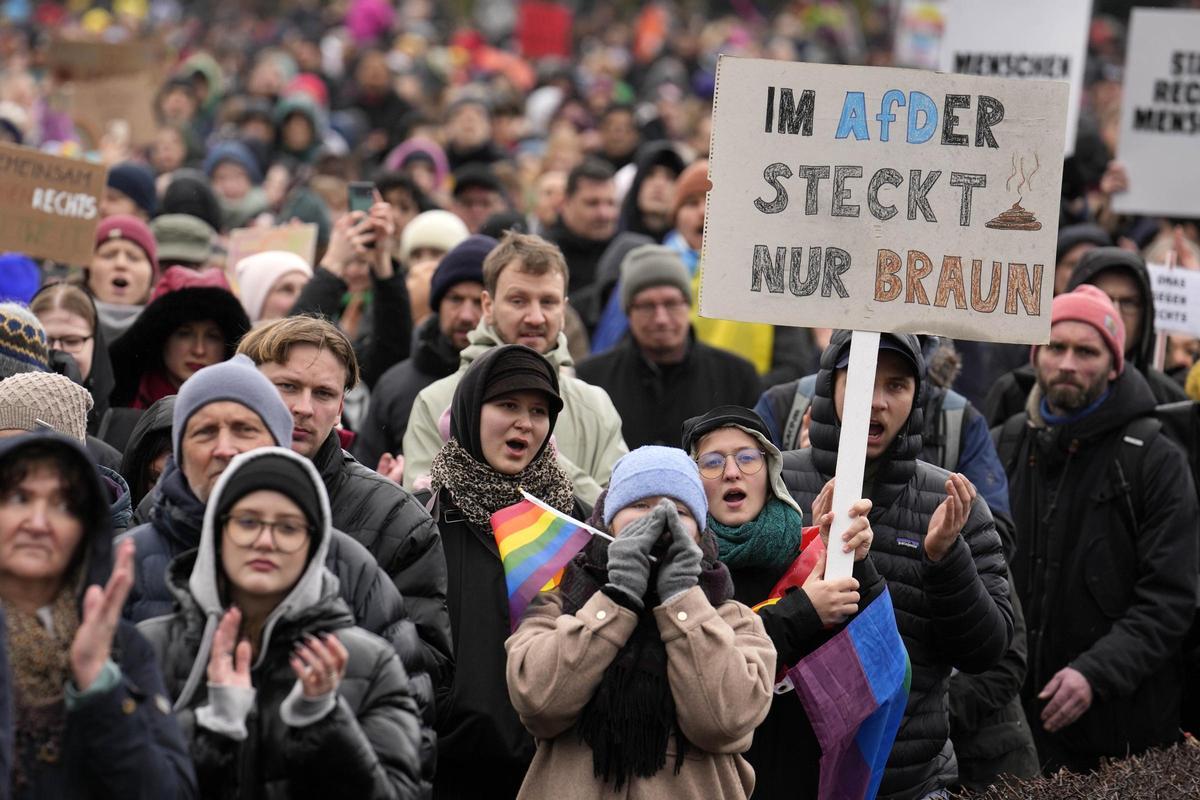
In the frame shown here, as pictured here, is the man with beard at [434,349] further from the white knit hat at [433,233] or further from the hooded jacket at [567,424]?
the white knit hat at [433,233]

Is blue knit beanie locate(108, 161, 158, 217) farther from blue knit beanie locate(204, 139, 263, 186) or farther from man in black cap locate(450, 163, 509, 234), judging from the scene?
blue knit beanie locate(204, 139, 263, 186)

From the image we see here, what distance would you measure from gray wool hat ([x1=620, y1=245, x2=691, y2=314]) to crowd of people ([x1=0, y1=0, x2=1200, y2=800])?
0.02 metres

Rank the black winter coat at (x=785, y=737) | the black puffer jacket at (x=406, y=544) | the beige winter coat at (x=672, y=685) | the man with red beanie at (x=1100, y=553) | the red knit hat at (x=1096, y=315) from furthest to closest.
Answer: the red knit hat at (x=1096, y=315)
the man with red beanie at (x=1100, y=553)
the black winter coat at (x=785, y=737)
the black puffer jacket at (x=406, y=544)
the beige winter coat at (x=672, y=685)

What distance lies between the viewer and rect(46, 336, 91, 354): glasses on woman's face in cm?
690

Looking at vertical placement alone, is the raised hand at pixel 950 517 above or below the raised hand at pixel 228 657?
above

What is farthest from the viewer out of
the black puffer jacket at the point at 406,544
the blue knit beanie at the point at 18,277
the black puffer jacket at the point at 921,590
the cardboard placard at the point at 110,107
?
the cardboard placard at the point at 110,107

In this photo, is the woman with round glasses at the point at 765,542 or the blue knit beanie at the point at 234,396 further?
the woman with round glasses at the point at 765,542

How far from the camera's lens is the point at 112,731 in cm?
380

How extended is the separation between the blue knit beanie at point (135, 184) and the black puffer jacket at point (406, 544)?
5733mm

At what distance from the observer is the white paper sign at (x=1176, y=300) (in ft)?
30.3

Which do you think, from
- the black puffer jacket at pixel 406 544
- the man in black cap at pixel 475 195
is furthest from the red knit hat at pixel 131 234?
the black puffer jacket at pixel 406 544

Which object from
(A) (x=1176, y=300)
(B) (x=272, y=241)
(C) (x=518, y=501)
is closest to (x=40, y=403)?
(C) (x=518, y=501)

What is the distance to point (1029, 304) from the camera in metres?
5.33

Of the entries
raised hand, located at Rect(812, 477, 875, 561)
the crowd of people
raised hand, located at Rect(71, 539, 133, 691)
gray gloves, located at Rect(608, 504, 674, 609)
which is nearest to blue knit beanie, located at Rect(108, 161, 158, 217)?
the crowd of people
